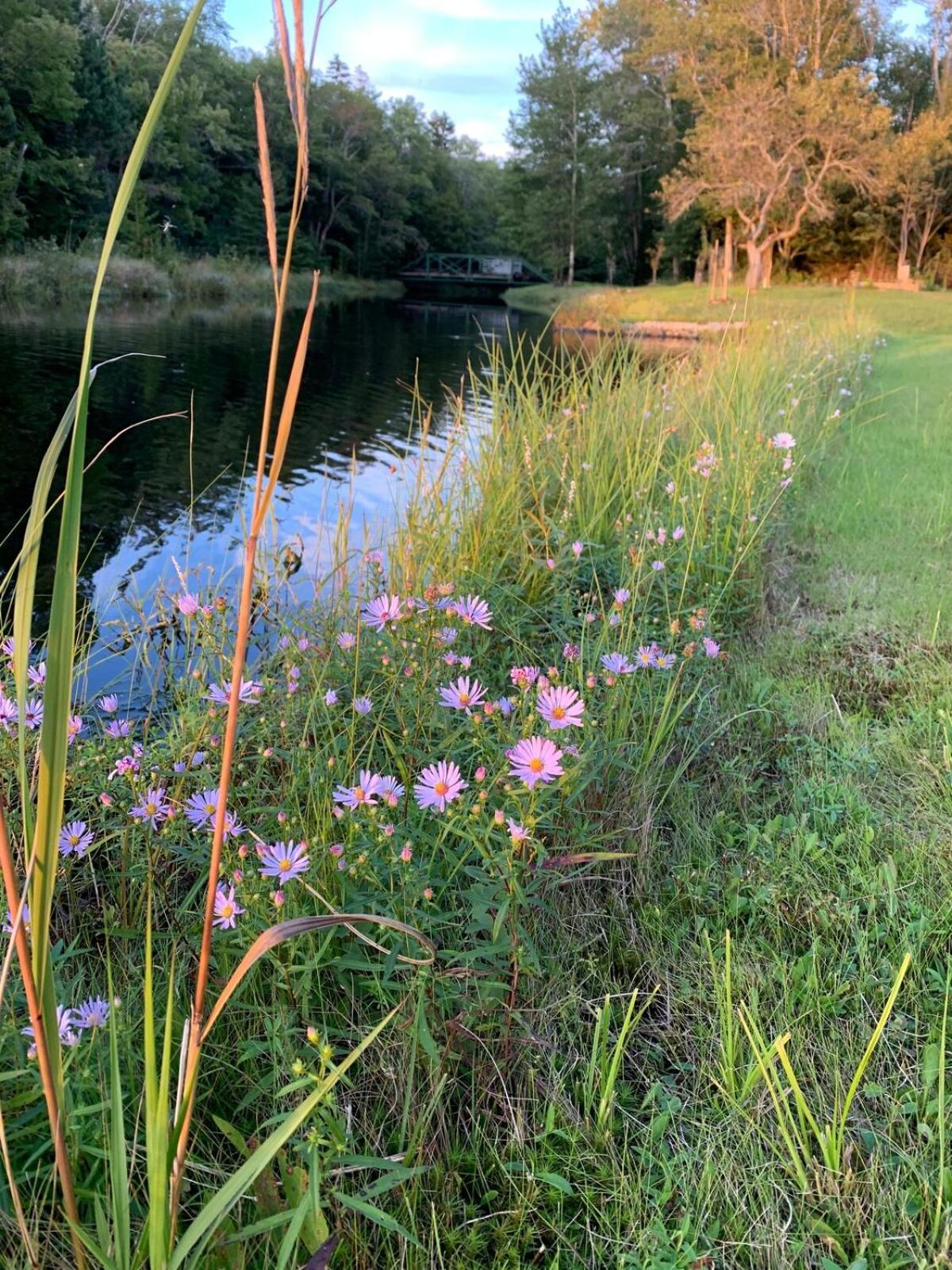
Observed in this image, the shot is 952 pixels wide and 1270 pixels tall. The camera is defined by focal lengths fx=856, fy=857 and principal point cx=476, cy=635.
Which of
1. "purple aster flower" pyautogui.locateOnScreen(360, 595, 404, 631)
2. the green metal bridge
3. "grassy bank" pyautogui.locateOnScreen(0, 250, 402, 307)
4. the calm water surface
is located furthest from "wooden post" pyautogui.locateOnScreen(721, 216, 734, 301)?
"grassy bank" pyautogui.locateOnScreen(0, 250, 402, 307)

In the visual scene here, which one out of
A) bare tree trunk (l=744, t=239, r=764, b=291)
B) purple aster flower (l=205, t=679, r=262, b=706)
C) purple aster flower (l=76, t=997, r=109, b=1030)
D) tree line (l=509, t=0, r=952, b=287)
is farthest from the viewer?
bare tree trunk (l=744, t=239, r=764, b=291)

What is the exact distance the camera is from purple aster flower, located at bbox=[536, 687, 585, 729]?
1196 millimetres

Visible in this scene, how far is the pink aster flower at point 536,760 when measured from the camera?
1.06 meters

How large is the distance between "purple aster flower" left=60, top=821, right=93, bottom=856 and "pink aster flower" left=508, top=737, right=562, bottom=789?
622 mm

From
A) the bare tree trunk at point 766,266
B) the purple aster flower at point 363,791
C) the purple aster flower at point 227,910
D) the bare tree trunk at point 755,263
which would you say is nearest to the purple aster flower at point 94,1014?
the purple aster flower at point 227,910

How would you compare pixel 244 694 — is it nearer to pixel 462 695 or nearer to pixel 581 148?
pixel 462 695

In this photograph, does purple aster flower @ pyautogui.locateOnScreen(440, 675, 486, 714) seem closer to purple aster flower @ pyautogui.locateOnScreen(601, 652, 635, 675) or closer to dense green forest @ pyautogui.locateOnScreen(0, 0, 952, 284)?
purple aster flower @ pyautogui.locateOnScreen(601, 652, 635, 675)

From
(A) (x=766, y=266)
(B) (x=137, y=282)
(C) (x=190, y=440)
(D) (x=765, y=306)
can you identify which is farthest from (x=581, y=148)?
(C) (x=190, y=440)

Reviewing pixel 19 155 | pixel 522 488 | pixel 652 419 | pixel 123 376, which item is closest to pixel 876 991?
pixel 522 488

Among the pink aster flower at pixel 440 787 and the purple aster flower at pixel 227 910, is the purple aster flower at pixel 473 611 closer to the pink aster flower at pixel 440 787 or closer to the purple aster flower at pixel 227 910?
the pink aster flower at pixel 440 787

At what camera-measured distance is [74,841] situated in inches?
47.4

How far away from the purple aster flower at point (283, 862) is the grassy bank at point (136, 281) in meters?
17.6

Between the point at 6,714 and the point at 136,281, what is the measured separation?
71.3 ft

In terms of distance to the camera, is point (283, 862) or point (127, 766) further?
point (127, 766)
